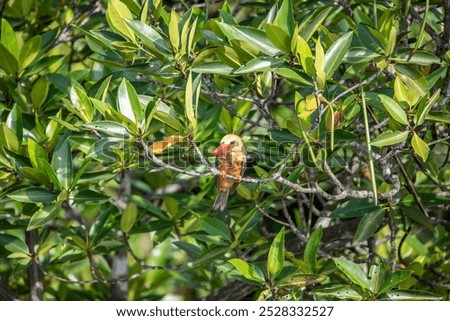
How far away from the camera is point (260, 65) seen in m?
1.80

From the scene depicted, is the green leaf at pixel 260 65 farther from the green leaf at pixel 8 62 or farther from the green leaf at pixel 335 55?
the green leaf at pixel 8 62

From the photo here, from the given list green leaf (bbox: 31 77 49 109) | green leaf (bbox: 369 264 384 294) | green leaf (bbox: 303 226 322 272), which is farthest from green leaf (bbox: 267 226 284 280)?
green leaf (bbox: 31 77 49 109)

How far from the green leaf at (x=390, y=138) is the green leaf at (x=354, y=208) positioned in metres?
0.50

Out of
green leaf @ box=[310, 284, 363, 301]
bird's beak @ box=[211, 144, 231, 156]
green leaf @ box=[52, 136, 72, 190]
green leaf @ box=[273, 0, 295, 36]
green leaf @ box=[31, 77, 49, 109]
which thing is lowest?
green leaf @ box=[310, 284, 363, 301]

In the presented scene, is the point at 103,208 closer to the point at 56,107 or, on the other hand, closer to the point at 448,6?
the point at 56,107

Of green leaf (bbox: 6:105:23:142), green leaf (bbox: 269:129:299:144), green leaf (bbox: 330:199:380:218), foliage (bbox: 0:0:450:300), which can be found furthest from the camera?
green leaf (bbox: 330:199:380:218)

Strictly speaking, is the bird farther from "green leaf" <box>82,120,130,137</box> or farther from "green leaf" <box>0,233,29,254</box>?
"green leaf" <box>0,233,29,254</box>

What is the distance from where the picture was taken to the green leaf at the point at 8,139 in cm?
214

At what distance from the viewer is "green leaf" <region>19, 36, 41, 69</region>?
2381 mm

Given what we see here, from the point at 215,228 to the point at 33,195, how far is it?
1.70ft

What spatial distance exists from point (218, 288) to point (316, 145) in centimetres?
127

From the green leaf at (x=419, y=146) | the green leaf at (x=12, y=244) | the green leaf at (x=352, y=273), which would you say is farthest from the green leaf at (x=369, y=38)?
the green leaf at (x=12, y=244)

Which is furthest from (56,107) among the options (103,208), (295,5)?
(295,5)

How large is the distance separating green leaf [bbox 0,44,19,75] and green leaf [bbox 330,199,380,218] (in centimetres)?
104
